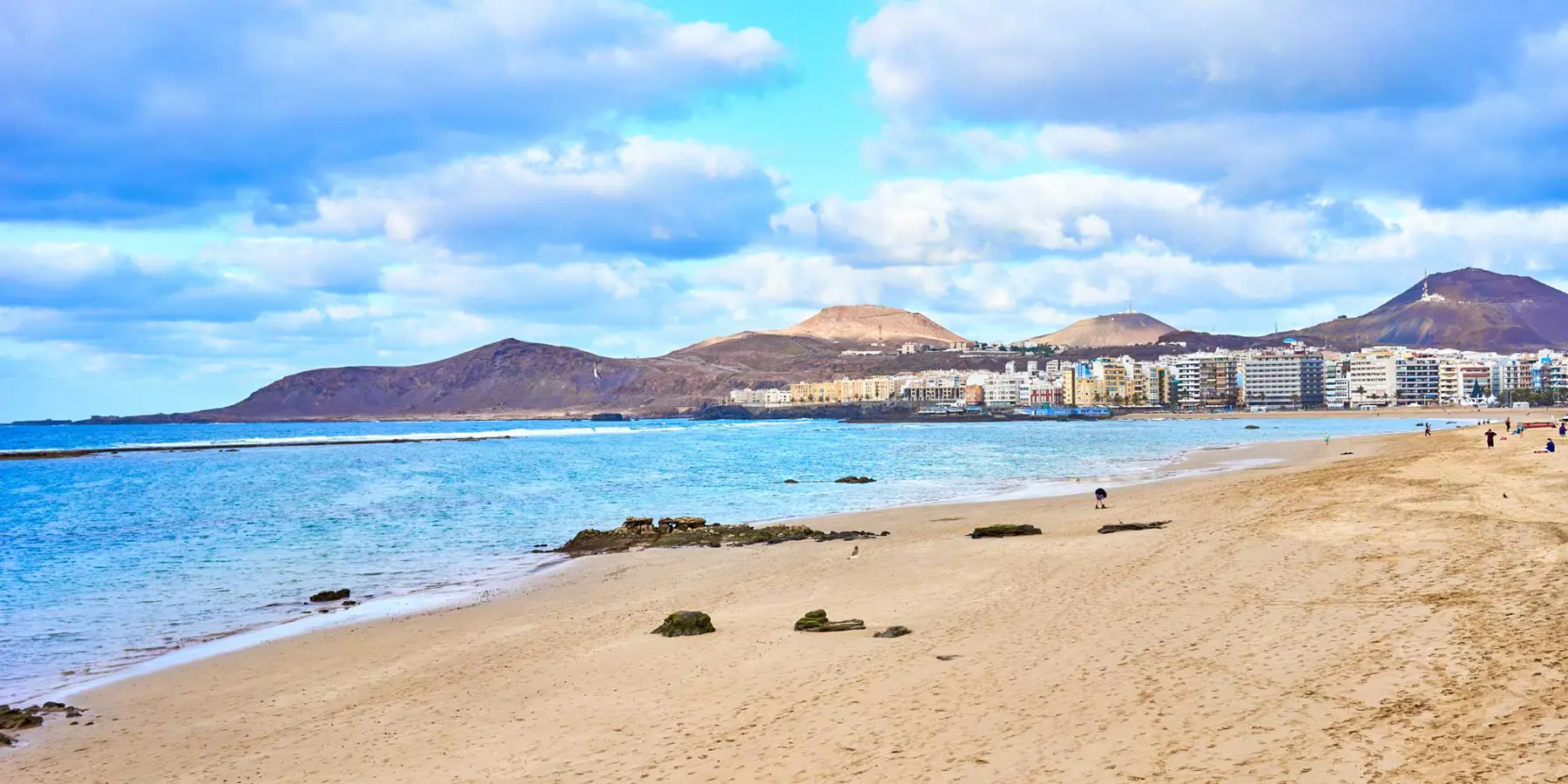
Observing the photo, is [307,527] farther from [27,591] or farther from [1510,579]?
[1510,579]

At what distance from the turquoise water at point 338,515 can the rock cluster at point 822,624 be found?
27.1 feet

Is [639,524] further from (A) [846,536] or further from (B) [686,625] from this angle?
(B) [686,625]

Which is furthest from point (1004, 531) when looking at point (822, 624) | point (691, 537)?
point (822, 624)

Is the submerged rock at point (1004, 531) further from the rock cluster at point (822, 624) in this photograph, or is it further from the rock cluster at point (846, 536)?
the rock cluster at point (822, 624)

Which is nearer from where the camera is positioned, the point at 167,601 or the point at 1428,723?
the point at 1428,723

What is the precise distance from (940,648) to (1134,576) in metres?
5.03

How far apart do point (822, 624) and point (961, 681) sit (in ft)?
11.0

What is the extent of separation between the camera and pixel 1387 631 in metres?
10.1

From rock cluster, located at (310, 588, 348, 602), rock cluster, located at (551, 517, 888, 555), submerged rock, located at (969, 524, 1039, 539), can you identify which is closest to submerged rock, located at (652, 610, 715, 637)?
rock cluster, located at (310, 588, 348, 602)

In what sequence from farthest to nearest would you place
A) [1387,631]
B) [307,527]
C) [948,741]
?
[307,527] < [1387,631] < [948,741]

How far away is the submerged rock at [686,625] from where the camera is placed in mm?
13188

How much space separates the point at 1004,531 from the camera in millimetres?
22094

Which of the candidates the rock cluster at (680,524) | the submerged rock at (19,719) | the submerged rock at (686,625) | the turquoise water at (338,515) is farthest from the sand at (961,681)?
the rock cluster at (680,524)

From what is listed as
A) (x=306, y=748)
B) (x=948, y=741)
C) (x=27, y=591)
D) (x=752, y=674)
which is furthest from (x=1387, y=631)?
(x=27, y=591)
